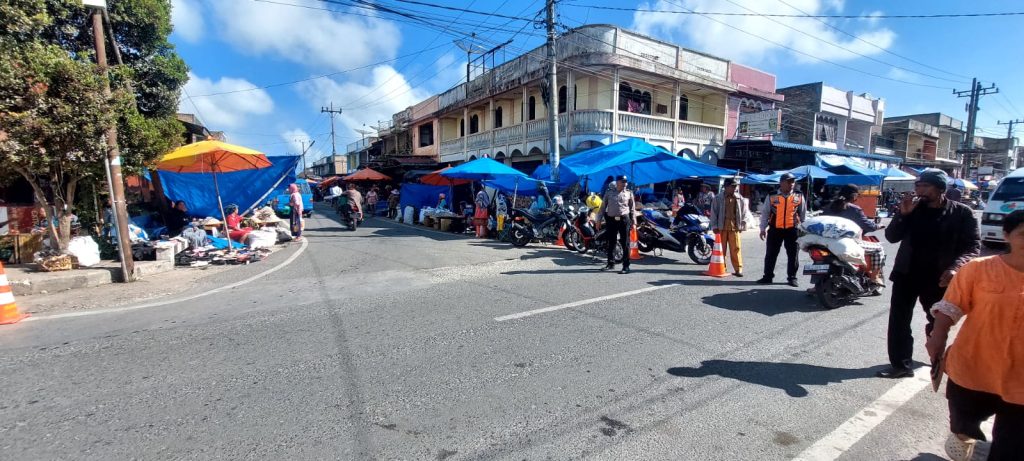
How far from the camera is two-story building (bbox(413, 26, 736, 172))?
18047 mm

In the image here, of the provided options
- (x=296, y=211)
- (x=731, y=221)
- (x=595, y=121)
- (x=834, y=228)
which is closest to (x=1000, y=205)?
(x=731, y=221)

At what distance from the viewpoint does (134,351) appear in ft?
13.6

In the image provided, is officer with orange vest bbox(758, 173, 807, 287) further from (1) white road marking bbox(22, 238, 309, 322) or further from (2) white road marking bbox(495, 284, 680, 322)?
(1) white road marking bbox(22, 238, 309, 322)

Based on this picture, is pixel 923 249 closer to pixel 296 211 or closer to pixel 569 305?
pixel 569 305

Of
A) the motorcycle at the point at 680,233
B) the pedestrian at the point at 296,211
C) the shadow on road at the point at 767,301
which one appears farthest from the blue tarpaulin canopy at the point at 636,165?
the pedestrian at the point at 296,211

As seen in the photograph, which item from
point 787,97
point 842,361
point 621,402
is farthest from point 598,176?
point 787,97

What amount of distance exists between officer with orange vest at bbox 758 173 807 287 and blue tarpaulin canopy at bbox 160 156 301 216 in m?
12.8

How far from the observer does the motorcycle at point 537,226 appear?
1177 centimetres

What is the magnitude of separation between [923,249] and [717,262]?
13.2ft

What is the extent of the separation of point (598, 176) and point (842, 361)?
1034 centimetres

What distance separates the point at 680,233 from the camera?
9195 mm

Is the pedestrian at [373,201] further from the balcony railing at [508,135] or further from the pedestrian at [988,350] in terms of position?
the pedestrian at [988,350]

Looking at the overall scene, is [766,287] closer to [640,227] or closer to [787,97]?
[640,227]

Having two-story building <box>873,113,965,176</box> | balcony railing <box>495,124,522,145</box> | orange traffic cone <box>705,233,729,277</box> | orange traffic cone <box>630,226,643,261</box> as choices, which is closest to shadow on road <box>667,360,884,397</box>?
orange traffic cone <box>705,233,729,277</box>
